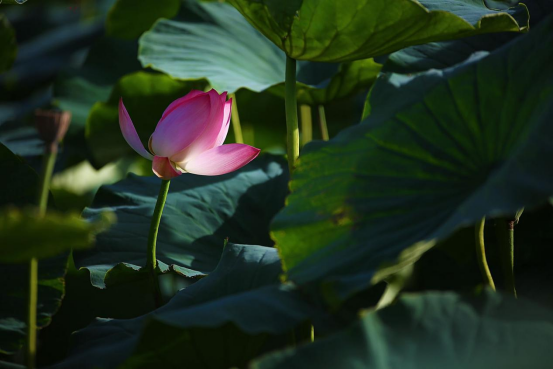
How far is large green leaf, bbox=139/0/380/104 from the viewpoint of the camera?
1.08 m

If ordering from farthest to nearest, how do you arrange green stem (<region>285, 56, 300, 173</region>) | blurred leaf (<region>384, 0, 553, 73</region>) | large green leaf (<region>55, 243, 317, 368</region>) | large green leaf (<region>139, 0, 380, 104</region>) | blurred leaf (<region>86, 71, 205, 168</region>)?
blurred leaf (<region>86, 71, 205, 168</region>), large green leaf (<region>139, 0, 380, 104</region>), blurred leaf (<region>384, 0, 553, 73</region>), green stem (<region>285, 56, 300, 173</region>), large green leaf (<region>55, 243, 317, 368</region>)

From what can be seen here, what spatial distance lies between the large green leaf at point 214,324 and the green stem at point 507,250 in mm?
310

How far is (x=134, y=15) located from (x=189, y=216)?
0.99 m

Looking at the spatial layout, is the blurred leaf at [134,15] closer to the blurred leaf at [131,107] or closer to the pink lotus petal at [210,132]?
the blurred leaf at [131,107]

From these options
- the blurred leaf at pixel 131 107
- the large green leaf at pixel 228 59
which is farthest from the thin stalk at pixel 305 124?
the blurred leaf at pixel 131 107

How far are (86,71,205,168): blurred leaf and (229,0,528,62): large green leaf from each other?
0.49 m

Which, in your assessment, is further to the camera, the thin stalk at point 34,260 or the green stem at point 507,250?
the green stem at point 507,250

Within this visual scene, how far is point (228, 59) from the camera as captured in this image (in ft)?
3.91

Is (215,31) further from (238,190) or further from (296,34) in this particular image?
(296,34)

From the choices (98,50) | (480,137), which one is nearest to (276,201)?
(480,137)

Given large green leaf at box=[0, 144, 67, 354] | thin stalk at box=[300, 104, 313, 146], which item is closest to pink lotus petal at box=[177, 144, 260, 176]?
large green leaf at box=[0, 144, 67, 354]

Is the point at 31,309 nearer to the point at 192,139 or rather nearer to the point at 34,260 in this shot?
the point at 34,260

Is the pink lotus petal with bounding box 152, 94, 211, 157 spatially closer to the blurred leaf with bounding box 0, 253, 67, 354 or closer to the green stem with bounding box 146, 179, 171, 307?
the green stem with bounding box 146, 179, 171, 307

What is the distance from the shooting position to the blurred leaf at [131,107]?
1.29 metres
